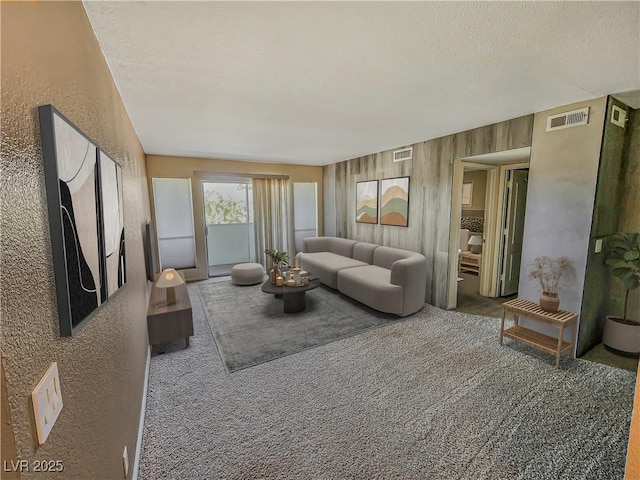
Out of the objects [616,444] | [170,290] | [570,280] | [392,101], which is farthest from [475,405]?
[170,290]

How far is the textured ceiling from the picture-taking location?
1414mm

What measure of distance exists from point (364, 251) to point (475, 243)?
259 centimetres

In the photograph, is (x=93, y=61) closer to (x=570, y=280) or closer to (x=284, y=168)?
(x=570, y=280)

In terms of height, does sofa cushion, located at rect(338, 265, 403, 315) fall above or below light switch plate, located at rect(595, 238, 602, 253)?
below

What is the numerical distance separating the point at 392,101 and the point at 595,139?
1903 millimetres

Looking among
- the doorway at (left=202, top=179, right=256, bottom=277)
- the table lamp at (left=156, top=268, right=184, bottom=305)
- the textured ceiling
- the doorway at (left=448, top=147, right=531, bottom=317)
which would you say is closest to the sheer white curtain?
the doorway at (left=202, top=179, right=256, bottom=277)

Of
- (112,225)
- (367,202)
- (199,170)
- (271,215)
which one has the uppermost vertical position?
(199,170)

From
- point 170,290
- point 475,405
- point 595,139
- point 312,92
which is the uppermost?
point 312,92

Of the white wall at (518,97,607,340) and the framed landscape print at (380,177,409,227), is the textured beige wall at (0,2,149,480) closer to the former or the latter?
the white wall at (518,97,607,340)

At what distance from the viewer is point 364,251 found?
5.24 meters

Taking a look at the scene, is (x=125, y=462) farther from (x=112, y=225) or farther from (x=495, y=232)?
(x=495, y=232)

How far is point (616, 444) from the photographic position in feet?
5.86

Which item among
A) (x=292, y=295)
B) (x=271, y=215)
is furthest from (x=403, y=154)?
(x=271, y=215)

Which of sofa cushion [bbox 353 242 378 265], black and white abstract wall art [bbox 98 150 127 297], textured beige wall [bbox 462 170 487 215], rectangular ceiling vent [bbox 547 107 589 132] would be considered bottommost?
sofa cushion [bbox 353 242 378 265]
